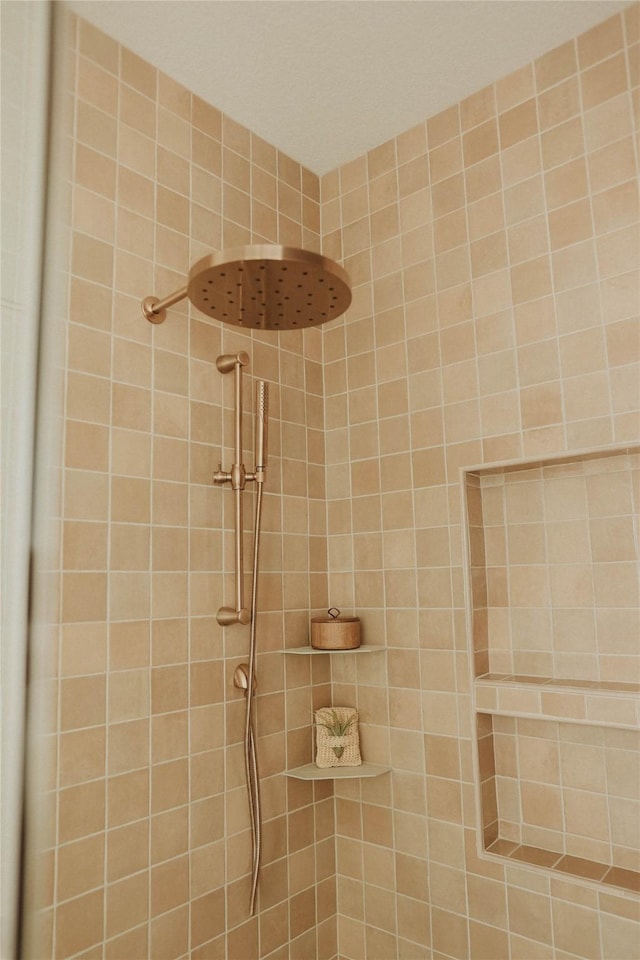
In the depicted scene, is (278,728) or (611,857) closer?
(611,857)

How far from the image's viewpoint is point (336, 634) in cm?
174

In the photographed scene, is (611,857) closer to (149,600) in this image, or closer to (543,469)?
(543,469)

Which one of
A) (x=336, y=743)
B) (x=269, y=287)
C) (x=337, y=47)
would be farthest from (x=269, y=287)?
(x=336, y=743)

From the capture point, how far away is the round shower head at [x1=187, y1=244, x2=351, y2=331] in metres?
1.12

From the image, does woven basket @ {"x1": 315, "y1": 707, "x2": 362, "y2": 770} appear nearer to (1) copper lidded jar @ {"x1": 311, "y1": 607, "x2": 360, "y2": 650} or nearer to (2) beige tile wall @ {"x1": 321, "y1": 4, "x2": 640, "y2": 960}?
(2) beige tile wall @ {"x1": 321, "y1": 4, "x2": 640, "y2": 960}

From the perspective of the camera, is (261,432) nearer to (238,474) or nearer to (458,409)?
(238,474)

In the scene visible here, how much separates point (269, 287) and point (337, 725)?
1167mm

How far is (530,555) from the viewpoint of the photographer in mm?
1658

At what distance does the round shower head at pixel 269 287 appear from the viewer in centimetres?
112

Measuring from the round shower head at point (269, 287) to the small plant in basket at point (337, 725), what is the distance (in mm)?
1053

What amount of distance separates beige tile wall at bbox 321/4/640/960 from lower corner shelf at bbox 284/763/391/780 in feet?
0.15

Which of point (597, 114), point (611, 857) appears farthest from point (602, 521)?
point (597, 114)

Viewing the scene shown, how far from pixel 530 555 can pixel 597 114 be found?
1.06 m

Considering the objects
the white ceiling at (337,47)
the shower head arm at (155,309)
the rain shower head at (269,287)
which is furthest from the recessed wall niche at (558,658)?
the white ceiling at (337,47)
